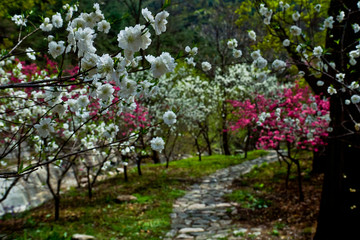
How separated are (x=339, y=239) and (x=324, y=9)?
16.6 ft

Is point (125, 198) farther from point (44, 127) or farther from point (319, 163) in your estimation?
point (319, 163)

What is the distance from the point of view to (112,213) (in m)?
6.12

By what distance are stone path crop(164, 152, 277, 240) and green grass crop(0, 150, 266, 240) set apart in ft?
0.84

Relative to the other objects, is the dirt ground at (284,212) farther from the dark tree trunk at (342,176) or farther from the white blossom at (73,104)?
the white blossom at (73,104)

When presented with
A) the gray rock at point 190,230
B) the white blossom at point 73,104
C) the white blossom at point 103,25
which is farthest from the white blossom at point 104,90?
the gray rock at point 190,230

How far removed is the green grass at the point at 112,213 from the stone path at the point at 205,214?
25cm

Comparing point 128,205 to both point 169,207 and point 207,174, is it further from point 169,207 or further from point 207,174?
point 207,174

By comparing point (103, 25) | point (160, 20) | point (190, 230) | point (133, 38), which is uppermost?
point (103, 25)

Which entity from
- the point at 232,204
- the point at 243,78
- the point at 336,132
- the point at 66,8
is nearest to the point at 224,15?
the point at 243,78

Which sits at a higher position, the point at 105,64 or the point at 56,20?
the point at 56,20

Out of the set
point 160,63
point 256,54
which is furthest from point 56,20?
point 256,54

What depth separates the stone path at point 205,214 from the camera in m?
4.89

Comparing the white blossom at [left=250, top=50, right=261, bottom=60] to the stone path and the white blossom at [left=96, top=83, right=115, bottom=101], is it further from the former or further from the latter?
the stone path

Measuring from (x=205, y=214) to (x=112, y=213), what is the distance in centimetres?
213
